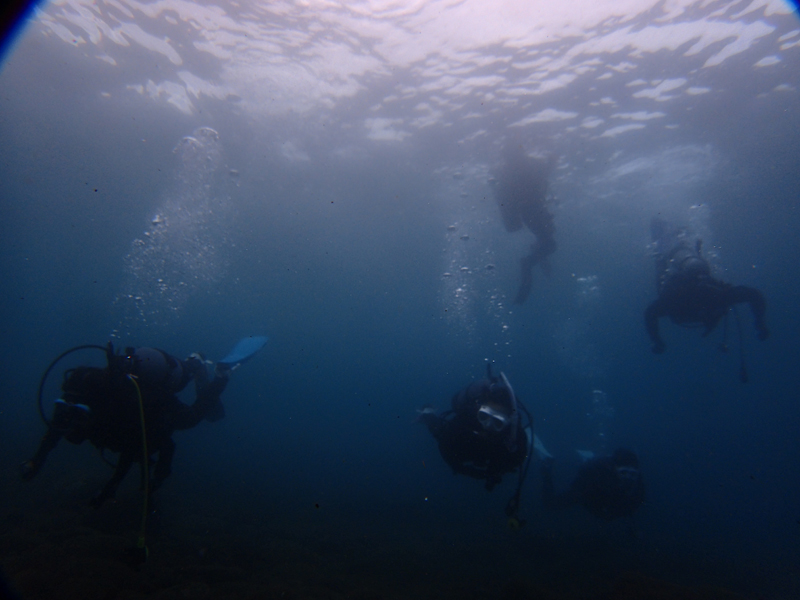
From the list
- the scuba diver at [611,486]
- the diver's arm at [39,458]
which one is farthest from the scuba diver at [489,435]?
the diver's arm at [39,458]

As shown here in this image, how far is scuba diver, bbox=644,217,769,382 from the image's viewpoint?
8.60 meters

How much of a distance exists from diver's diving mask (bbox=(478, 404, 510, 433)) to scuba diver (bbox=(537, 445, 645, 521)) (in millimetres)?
5976

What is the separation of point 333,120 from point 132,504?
15.7m

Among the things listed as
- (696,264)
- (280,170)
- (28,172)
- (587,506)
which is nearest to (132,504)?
(587,506)

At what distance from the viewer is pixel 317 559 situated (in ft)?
24.6

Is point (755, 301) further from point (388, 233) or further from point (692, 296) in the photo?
point (388, 233)

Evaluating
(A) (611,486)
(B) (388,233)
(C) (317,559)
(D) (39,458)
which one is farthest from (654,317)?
(B) (388,233)

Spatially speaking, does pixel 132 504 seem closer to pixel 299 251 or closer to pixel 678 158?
pixel 678 158

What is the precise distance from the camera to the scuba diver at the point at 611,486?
8.27m

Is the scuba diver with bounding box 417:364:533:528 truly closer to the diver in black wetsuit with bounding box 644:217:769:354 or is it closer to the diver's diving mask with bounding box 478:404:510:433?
the diver's diving mask with bounding box 478:404:510:433

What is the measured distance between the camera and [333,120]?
15.7 m

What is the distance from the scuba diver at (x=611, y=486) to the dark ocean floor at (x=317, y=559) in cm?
134

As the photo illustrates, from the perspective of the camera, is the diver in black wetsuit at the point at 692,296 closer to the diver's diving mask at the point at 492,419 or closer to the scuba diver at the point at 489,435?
the scuba diver at the point at 489,435

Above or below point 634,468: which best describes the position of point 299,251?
above
